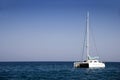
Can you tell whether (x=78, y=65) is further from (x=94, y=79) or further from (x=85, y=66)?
(x=94, y=79)

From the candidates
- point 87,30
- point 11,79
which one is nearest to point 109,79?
point 11,79

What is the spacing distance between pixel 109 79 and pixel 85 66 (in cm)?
3522

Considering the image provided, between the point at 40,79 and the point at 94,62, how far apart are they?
3733 centimetres

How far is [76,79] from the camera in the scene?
5269 centimetres

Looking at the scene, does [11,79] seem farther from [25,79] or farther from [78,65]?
[78,65]

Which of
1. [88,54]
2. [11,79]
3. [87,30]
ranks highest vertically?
[87,30]

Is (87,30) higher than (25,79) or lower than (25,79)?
higher

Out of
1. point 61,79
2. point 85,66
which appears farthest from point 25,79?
point 85,66

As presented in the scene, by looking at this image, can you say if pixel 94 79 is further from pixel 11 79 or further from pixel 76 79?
pixel 11 79

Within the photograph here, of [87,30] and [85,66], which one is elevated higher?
[87,30]

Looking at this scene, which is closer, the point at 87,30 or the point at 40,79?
the point at 40,79

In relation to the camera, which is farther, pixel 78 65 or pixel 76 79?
pixel 78 65

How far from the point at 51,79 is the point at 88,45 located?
122 feet

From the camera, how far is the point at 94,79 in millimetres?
53656
